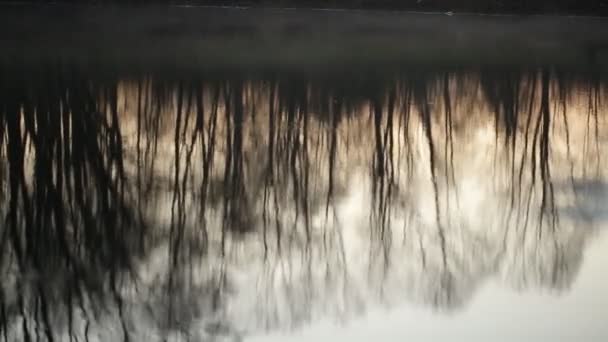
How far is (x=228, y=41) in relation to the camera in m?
20.8

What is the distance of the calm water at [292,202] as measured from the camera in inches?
248

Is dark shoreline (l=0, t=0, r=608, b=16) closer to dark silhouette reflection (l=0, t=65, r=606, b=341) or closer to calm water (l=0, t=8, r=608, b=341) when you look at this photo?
calm water (l=0, t=8, r=608, b=341)

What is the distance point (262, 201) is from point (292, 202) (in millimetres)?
335

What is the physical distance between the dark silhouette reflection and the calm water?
3 centimetres

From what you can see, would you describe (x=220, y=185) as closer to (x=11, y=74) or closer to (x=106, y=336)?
(x=106, y=336)

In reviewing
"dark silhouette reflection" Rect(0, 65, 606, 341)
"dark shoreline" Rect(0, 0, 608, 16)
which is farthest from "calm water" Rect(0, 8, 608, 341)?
"dark shoreline" Rect(0, 0, 608, 16)

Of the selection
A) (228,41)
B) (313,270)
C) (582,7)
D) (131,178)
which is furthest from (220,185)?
(582,7)

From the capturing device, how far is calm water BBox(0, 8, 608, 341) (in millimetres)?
6293

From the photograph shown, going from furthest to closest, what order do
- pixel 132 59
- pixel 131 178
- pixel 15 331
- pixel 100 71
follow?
1. pixel 132 59
2. pixel 100 71
3. pixel 131 178
4. pixel 15 331

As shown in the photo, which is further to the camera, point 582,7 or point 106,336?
point 582,7

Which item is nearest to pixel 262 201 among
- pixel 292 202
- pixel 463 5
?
pixel 292 202

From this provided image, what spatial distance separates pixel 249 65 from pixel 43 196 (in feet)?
31.2

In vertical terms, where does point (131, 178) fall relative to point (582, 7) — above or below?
below

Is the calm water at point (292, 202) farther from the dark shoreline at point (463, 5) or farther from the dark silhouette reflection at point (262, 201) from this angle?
the dark shoreline at point (463, 5)
